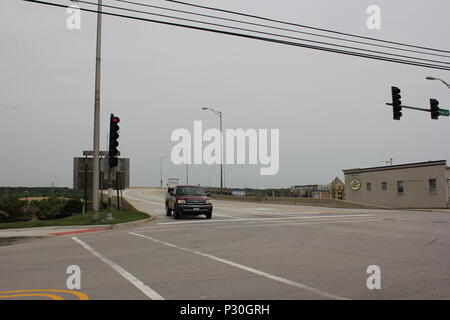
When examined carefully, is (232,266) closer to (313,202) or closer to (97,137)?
(97,137)

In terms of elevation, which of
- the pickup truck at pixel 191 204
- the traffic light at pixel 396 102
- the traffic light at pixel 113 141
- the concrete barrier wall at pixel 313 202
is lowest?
the concrete barrier wall at pixel 313 202

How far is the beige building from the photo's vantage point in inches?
1583

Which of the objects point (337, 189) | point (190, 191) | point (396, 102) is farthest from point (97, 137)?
point (337, 189)

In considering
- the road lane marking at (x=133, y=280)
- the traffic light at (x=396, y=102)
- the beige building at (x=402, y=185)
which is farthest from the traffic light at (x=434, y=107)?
the road lane marking at (x=133, y=280)

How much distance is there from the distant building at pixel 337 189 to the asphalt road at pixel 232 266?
52091 millimetres

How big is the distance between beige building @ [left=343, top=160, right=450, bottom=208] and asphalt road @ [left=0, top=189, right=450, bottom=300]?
3102cm

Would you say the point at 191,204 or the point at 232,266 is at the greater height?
the point at 191,204

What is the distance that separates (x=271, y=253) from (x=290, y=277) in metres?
2.82

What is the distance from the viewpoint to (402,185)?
44.8 m

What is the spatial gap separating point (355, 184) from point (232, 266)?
47.4 m

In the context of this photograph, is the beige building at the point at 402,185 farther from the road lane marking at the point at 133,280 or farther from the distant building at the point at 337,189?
the road lane marking at the point at 133,280

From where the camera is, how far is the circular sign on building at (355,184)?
51.7 m
